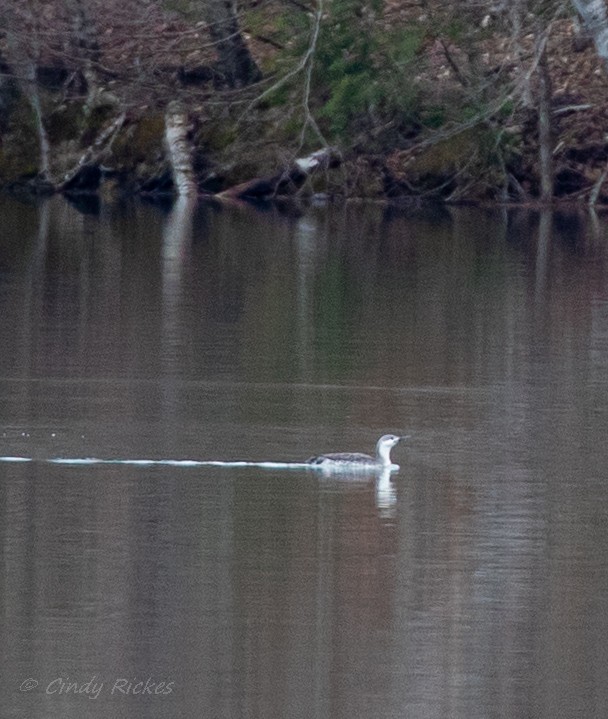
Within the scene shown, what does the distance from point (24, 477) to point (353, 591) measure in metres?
2.77

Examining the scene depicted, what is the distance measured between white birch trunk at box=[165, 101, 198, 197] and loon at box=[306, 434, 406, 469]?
29469 mm

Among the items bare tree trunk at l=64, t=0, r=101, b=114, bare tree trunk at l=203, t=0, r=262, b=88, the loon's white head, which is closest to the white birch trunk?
bare tree trunk at l=203, t=0, r=262, b=88

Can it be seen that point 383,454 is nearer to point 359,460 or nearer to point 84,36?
point 359,460

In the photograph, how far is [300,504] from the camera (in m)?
10.3

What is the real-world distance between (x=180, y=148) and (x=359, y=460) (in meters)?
29.7

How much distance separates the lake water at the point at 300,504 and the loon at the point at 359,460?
0.25 feet

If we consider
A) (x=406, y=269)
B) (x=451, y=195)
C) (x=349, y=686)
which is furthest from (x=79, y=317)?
(x=451, y=195)

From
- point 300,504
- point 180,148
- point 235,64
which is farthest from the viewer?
point 235,64

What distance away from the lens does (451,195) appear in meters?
40.4

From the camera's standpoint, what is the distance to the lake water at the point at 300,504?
7461 mm

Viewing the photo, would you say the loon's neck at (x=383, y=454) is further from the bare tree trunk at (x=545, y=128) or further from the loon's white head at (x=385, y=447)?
the bare tree trunk at (x=545, y=128)

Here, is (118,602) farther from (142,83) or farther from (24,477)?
(142,83)

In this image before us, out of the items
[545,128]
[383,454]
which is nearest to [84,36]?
[545,128]

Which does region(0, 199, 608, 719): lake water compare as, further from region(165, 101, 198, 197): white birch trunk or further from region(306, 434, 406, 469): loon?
region(165, 101, 198, 197): white birch trunk
